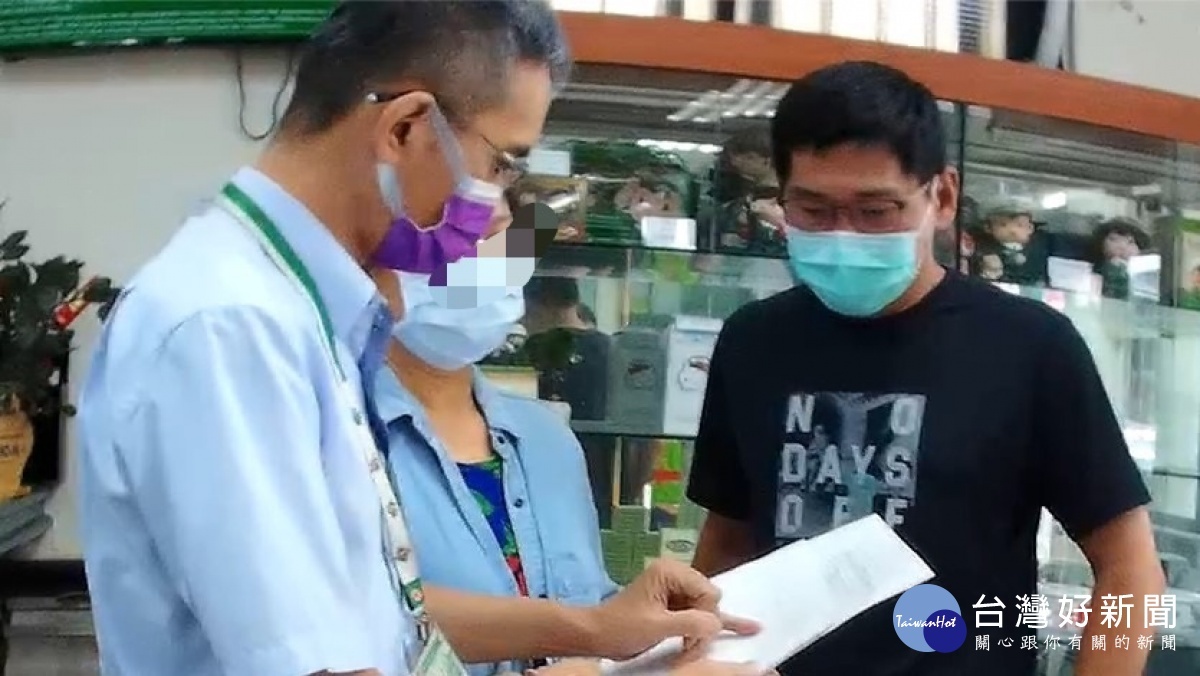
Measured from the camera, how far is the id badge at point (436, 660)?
0.77 metres

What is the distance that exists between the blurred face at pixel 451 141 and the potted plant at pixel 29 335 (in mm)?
1291

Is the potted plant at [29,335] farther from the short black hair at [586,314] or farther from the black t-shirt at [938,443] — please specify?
the black t-shirt at [938,443]

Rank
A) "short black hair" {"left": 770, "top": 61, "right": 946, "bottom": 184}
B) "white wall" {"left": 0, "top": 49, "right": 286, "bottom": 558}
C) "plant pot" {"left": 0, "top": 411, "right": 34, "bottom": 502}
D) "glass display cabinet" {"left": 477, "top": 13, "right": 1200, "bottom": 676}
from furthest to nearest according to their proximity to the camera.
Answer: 1. "white wall" {"left": 0, "top": 49, "right": 286, "bottom": 558}
2. "plant pot" {"left": 0, "top": 411, "right": 34, "bottom": 502}
3. "glass display cabinet" {"left": 477, "top": 13, "right": 1200, "bottom": 676}
4. "short black hair" {"left": 770, "top": 61, "right": 946, "bottom": 184}

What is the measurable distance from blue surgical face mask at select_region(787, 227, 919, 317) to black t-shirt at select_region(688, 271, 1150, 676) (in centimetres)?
2

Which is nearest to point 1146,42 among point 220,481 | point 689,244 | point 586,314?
point 689,244

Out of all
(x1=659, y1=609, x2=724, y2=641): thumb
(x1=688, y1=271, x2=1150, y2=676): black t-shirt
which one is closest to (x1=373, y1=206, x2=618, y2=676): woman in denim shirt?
(x1=659, y1=609, x2=724, y2=641): thumb

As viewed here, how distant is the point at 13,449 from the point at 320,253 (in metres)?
1.53

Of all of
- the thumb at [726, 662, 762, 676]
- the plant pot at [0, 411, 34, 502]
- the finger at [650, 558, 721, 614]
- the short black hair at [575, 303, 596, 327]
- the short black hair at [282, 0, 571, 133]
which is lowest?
the plant pot at [0, 411, 34, 502]

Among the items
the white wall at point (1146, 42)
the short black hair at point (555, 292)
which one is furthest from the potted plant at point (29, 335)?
the white wall at point (1146, 42)

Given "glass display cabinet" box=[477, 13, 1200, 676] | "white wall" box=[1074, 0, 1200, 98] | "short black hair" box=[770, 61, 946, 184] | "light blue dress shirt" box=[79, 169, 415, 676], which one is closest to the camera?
"light blue dress shirt" box=[79, 169, 415, 676]

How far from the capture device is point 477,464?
1104 mm

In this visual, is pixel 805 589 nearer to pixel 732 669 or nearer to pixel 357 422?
pixel 732 669

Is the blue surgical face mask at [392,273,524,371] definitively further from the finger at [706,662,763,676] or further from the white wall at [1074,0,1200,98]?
the white wall at [1074,0,1200,98]

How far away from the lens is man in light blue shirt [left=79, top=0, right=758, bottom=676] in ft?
2.11
